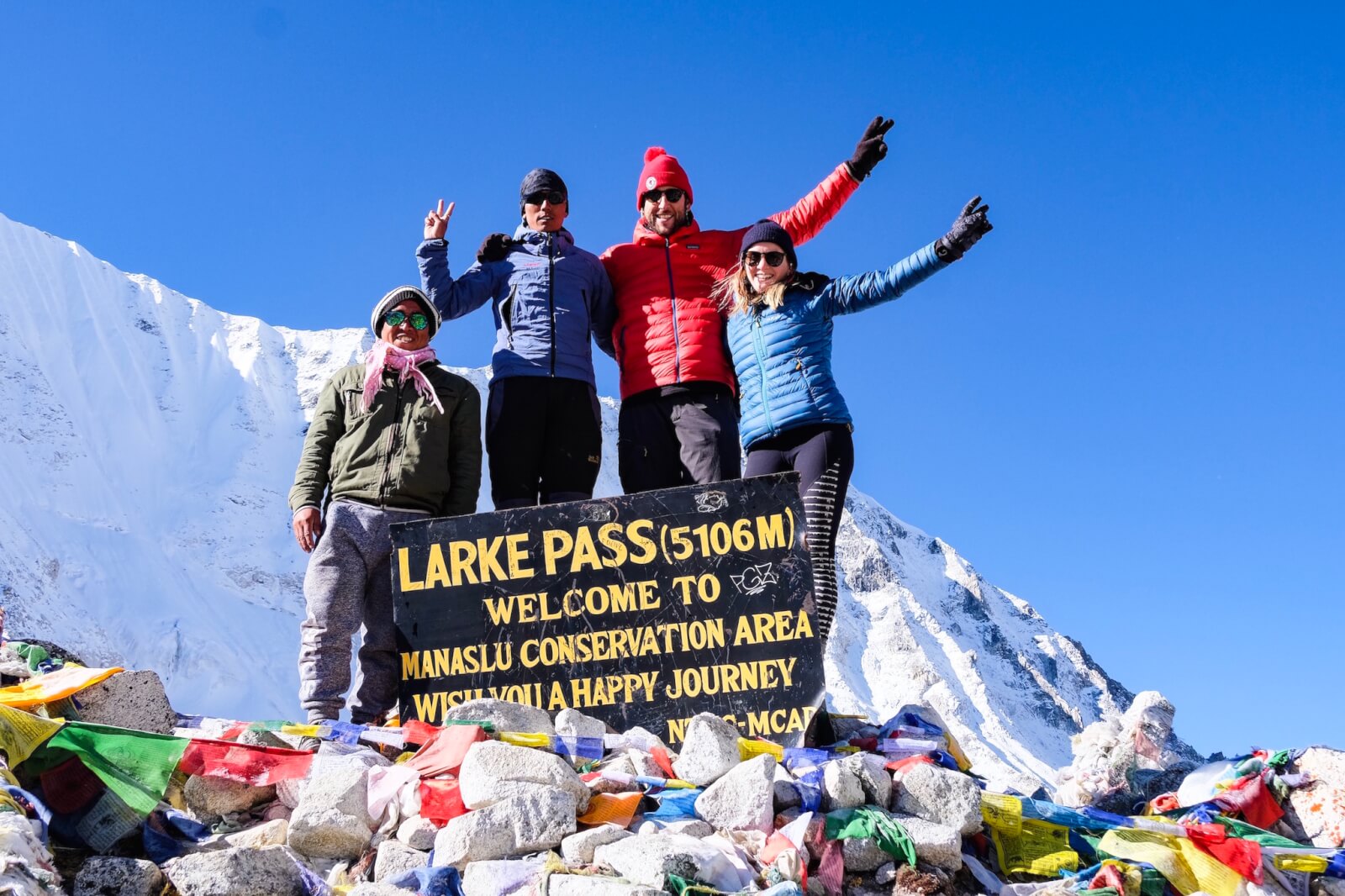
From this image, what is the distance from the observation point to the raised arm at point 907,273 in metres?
6.38

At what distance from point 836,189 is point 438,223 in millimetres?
2121

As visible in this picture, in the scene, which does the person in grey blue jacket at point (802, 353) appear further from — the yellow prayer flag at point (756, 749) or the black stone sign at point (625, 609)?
the yellow prayer flag at point (756, 749)

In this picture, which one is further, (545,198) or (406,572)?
(545,198)

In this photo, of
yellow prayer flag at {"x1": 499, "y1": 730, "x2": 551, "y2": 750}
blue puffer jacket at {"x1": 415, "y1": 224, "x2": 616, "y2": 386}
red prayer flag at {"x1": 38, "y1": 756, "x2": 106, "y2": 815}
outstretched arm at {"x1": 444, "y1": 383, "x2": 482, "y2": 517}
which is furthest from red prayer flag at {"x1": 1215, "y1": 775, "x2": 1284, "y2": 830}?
red prayer flag at {"x1": 38, "y1": 756, "x2": 106, "y2": 815}

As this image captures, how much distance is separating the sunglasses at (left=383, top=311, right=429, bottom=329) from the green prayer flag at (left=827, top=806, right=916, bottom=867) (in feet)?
10.8

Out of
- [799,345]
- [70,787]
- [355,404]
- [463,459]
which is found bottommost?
[70,787]

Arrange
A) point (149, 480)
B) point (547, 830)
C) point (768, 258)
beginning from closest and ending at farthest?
point (547, 830), point (768, 258), point (149, 480)

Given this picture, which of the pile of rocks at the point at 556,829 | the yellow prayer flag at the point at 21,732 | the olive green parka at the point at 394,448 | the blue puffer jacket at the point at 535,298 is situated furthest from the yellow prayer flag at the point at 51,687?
the blue puffer jacket at the point at 535,298

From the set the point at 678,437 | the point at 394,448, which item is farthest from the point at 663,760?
the point at 394,448

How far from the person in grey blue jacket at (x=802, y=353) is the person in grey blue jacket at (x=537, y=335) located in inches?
30.8

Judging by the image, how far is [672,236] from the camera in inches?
284

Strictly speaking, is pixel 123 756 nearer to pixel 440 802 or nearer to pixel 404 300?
pixel 440 802

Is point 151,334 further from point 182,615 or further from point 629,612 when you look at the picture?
point 629,612

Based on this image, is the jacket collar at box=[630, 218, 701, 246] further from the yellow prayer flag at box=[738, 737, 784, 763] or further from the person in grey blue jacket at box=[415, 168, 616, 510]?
the yellow prayer flag at box=[738, 737, 784, 763]
